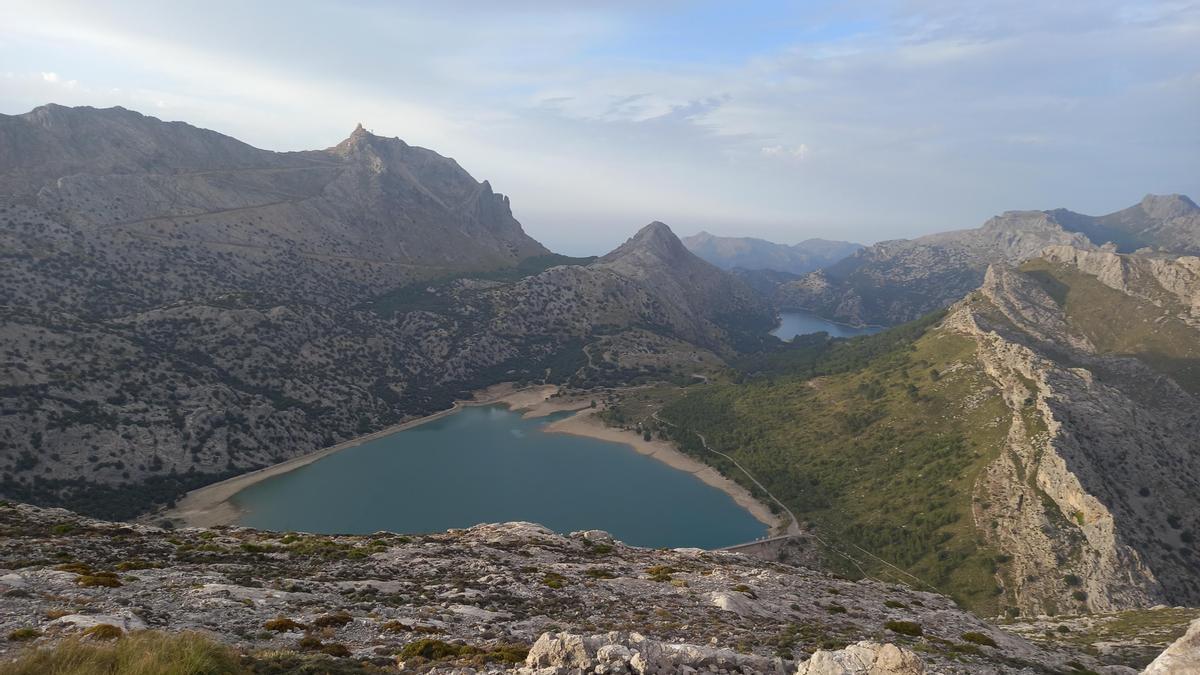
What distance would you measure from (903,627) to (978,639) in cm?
406

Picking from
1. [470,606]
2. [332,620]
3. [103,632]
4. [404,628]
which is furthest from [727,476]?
[103,632]

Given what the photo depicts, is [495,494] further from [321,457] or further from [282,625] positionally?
[282,625]

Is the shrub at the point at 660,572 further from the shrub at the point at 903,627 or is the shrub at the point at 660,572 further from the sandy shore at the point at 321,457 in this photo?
the sandy shore at the point at 321,457

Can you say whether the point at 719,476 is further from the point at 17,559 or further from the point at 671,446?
the point at 17,559

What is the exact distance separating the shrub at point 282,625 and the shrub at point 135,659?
6.35m

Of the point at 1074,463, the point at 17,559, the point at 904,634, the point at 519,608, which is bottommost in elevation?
the point at 1074,463

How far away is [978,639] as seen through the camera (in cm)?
3203

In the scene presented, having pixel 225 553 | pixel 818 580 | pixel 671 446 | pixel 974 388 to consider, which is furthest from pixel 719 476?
pixel 225 553

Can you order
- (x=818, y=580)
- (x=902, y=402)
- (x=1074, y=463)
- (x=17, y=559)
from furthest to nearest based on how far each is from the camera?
1. (x=902, y=402)
2. (x=1074, y=463)
3. (x=818, y=580)
4. (x=17, y=559)

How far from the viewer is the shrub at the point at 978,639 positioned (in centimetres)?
3175

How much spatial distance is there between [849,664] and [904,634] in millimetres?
18149

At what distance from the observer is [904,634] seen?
32125 mm

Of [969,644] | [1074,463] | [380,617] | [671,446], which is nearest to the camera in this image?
[380,617]

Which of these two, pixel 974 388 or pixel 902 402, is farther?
pixel 902 402
